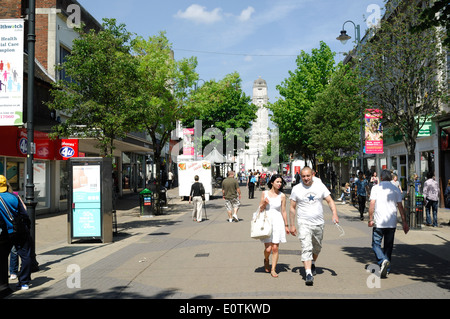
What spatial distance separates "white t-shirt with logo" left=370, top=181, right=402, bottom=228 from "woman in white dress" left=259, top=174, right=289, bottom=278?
1.60 metres

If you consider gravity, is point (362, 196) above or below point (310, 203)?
below

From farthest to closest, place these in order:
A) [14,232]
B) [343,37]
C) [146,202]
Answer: [343,37]
[146,202]
[14,232]

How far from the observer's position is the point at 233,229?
14398 millimetres

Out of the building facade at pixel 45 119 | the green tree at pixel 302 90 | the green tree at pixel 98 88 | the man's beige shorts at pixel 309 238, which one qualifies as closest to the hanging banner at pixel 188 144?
the green tree at pixel 302 90

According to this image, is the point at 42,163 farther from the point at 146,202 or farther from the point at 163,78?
the point at 163,78

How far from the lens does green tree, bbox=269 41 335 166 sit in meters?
38.3

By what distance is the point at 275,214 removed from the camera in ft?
24.5

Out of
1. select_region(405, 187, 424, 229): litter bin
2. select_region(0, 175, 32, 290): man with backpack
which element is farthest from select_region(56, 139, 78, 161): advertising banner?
select_region(405, 187, 424, 229): litter bin

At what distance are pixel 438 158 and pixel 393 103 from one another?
8.88 metres

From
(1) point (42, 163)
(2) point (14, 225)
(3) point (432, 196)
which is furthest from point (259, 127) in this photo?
(2) point (14, 225)

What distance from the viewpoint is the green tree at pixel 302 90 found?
38344mm

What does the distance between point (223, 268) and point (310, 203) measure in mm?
2155

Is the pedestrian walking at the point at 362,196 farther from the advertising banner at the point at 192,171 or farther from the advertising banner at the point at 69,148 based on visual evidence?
the advertising banner at the point at 192,171

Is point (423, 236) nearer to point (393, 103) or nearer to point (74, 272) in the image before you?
point (393, 103)
